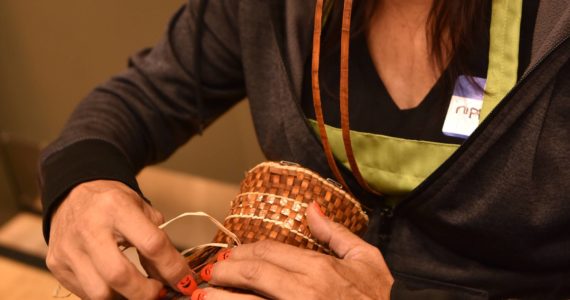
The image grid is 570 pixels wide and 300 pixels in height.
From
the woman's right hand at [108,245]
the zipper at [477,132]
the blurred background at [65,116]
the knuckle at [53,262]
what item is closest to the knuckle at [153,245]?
the woman's right hand at [108,245]

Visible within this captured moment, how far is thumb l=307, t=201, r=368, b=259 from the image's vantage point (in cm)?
61

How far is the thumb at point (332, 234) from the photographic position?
61 centimetres

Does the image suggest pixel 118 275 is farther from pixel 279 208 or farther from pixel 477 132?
pixel 477 132

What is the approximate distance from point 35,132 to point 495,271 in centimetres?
136

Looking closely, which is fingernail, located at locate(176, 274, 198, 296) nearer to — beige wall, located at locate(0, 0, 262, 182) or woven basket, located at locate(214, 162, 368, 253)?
woven basket, located at locate(214, 162, 368, 253)

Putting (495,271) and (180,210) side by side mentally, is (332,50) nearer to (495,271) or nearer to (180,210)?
(495,271)

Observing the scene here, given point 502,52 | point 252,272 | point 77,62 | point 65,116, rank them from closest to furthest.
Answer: point 252,272, point 502,52, point 77,62, point 65,116

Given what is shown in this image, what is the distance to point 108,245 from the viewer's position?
61 centimetres

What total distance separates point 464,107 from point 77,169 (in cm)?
45

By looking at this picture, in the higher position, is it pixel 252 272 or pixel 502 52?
pixel 502 52

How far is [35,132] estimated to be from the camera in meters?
1.68

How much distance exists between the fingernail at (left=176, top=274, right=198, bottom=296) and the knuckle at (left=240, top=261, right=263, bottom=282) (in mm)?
68

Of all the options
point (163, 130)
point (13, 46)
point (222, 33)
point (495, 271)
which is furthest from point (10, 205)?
point (495, 271)

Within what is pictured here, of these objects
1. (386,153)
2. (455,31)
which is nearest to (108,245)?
(386,153)
